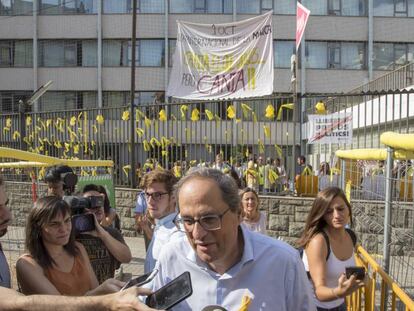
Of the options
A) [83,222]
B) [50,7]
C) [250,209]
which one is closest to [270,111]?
[250,209]

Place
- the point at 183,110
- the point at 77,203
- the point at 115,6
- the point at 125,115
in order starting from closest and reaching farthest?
1. the point at 77,203
2. the point at 183,110
3. the point at 125,115
4. the point at 115,6

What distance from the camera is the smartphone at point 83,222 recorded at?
362 centimetres

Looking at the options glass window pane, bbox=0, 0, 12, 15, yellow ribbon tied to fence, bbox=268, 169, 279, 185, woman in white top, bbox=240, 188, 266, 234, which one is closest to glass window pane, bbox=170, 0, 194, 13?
glass window pane, bbox=0, 0, 12, 15

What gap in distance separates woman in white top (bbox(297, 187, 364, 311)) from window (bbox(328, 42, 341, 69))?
27212 millimetres

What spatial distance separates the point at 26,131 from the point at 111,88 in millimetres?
18409

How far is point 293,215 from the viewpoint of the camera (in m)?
9.05

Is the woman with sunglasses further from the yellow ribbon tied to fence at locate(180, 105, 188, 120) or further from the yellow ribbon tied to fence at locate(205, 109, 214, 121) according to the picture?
the yellow ribbon tied to fence at locate(180, 105, 188, 120)

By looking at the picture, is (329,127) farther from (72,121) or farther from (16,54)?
(16,54)

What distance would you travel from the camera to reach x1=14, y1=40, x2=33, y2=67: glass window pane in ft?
103

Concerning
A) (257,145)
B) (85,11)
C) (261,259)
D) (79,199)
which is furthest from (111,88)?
(261,259)

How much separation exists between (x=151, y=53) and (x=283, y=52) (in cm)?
784

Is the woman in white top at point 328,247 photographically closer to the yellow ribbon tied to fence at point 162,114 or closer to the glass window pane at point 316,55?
the yellow ribbon tied to fence at point 162,114

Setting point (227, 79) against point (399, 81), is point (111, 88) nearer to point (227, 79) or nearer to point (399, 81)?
point (399, 81)

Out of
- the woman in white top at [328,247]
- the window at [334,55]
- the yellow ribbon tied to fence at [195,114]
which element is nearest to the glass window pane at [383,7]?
the window at [334,55]
